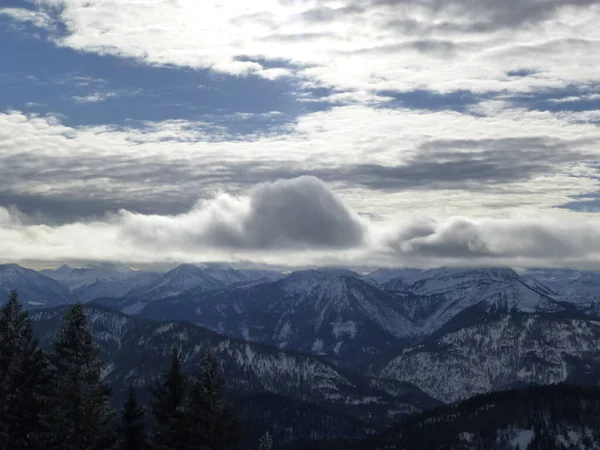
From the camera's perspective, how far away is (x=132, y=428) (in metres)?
71.8

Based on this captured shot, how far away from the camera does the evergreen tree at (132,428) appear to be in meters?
70.9

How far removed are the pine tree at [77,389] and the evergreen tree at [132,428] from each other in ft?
47.0

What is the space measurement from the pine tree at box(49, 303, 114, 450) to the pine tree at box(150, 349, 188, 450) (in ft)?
19.8

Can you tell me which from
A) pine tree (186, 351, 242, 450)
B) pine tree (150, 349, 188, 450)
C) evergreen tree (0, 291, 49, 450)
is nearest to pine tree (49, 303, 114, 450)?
evergreen tree (0, 291, 49, 450)

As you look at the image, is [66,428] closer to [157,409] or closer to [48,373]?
[48,373]

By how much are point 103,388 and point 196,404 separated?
782 cm

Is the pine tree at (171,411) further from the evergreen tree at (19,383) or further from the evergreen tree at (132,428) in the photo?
the evergreen tree at (19,383)

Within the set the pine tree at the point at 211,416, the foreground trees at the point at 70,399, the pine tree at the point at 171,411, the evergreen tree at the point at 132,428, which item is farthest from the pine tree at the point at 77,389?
the evergreen tree at the point at 132,428

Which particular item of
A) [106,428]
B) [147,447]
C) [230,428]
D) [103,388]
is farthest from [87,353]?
[147,447]

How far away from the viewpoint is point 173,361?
68875mm

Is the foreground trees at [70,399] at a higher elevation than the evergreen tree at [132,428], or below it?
higher

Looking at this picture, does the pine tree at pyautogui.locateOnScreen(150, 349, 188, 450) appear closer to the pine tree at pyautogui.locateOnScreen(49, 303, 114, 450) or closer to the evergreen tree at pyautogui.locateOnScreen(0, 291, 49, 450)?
the pine tree at pyautogui.locateOnScreen(49, 303, 114, 450)

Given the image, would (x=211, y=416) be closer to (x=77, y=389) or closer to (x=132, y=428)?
(x=77, y=389)

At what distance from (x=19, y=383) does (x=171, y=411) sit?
14.6 meters
